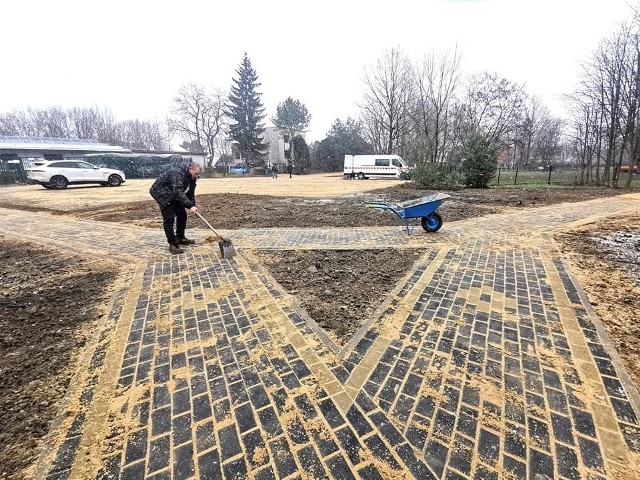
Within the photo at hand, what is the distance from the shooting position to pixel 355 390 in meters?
2.12

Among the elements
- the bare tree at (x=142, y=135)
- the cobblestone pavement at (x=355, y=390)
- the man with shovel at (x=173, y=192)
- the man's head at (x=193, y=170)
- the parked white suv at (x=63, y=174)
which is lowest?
the cobblestone pavement at (x=355, y=390)

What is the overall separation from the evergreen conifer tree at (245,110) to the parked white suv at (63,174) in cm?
3001

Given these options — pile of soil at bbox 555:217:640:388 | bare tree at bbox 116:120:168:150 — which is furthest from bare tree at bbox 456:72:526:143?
bare tree at bbox 116:120:168:150

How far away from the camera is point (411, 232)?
21.7 ft

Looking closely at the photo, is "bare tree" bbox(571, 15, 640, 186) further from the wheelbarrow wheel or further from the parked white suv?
the parked white suv

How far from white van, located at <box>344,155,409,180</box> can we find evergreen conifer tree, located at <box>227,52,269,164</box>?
21950 millimetres

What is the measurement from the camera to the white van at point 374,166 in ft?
100

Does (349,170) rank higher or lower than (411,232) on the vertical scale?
higher

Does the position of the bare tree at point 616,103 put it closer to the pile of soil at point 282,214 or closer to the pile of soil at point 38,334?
the pile of soil at point 282,214

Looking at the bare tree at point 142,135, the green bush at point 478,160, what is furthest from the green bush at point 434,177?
the bare tree at point 142,135

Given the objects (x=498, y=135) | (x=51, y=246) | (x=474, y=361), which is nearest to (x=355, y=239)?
(x=474, y=361)

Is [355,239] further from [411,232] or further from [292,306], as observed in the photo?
[292,306]

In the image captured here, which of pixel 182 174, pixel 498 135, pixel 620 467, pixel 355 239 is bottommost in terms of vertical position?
pixel 620 467

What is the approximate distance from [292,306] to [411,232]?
4144mm
